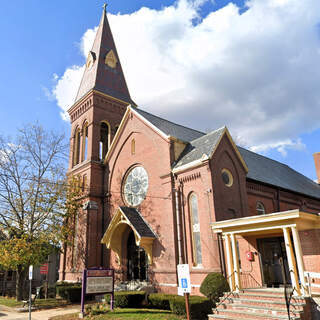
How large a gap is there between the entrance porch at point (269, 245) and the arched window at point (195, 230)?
6.91ft

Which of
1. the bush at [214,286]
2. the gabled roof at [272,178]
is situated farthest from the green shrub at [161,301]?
the gabled roof at [272,178]

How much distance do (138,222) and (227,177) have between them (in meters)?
6.69

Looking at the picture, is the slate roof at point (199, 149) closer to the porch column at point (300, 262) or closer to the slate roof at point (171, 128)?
the slate roof at point (171, 128)

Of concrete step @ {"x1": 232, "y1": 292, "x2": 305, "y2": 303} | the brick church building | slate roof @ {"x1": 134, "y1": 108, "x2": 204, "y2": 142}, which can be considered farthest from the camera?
slate roof @ {"x1": 134, "y1": 108, "x2": 204, "y2": 142}

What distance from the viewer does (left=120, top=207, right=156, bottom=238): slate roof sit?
19500 millimetres

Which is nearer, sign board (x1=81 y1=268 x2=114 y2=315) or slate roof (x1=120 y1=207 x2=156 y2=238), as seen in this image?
sign board (x1=81 y1=268 x2=114 y2=315)

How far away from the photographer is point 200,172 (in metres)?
18.1

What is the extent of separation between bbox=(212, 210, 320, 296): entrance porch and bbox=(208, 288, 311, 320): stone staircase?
2.02ft

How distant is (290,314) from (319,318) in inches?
56.4

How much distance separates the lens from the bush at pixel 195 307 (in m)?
12.7

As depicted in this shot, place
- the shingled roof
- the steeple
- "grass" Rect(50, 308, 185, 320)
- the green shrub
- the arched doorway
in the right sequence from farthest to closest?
1. the steeple
2. the arched doorway
3. the shingled roof
4. the green shrub
5. "grass" Rect(50, 308, 185, 320)

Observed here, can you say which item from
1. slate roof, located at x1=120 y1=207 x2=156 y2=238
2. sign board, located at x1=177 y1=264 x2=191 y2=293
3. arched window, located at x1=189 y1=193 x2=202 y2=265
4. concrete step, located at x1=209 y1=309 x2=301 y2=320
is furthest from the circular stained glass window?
sign board, located at x1=177 y1=264 x2=191 y2=293

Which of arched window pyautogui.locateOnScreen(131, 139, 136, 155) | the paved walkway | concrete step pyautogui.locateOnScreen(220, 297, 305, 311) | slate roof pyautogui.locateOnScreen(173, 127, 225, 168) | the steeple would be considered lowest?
the paved walkway

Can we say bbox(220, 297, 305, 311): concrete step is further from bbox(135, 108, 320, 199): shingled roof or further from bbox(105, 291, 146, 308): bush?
bbox(135, 108, 320, 199): shingled roof
